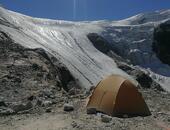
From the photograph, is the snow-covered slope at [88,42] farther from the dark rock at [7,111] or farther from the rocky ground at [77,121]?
the rocky ground at [77,121]

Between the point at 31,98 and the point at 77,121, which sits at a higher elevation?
the point at 31,98

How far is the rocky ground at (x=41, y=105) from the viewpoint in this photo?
46.5 ft

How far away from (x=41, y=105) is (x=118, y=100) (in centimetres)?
320

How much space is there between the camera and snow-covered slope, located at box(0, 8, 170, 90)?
45.6 m

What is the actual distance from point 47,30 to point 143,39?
23.1m

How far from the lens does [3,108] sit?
17453mm

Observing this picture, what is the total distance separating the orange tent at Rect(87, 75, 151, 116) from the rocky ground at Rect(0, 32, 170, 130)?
0.56 metres

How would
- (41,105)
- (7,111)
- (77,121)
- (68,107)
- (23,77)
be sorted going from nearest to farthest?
(77,121), (68,107), (7,111), (41,105), (23,77)

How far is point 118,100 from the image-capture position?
1653cm

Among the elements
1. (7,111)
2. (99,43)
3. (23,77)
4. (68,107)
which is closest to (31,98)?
(7,111)

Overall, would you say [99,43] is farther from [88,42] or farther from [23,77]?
[23,77]

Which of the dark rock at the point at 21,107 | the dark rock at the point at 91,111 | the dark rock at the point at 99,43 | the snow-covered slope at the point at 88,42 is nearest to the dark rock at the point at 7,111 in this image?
the dark rock at the point at 21,107

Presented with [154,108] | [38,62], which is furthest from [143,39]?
[154,108]

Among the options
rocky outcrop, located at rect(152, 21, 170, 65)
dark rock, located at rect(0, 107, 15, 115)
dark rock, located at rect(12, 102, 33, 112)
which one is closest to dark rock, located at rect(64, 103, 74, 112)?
dark rock, located at rect(12, 102, 33, 112)
